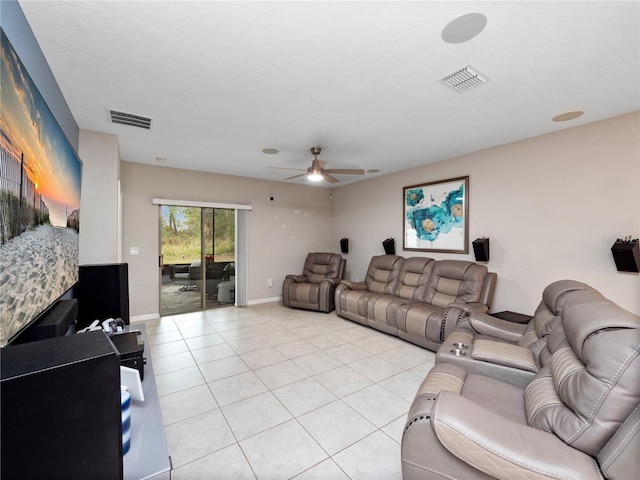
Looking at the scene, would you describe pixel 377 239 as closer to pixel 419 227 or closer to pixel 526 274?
pixel 419 227

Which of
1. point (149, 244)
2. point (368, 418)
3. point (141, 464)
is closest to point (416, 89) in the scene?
point (368, 418)

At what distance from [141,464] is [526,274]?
4157 millimetres

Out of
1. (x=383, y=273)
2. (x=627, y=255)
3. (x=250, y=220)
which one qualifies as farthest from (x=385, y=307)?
(x=250, y=220)

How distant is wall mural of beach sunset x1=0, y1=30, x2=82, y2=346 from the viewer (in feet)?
3.14

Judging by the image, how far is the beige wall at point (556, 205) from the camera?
286 centimetres

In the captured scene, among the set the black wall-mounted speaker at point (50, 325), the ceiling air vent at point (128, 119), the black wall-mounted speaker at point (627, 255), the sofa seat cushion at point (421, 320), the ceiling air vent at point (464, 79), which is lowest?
the sofa seat cushion at point (421, 320)

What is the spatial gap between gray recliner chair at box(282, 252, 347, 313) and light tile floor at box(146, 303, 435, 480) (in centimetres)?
85

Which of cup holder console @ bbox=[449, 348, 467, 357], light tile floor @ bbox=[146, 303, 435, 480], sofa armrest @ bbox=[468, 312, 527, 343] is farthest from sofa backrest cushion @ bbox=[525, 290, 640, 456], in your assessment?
sofa armrest @ bbox=[468, 312, 527, 343]

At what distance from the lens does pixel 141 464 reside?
100 centimetres

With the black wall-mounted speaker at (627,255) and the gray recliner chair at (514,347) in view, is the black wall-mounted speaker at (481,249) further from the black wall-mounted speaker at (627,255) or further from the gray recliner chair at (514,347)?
the gray recliner chair at (514,347)

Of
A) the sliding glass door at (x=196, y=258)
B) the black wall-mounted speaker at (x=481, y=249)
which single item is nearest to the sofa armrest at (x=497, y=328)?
the black wall-mounted speaker at (x=481, y=249)

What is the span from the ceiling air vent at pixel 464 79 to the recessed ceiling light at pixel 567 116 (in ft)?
4.25

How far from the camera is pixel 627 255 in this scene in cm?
271

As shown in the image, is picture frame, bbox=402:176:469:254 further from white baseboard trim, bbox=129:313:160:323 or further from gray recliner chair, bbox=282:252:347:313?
white baseboard trim, bbox=129:313:160:323
